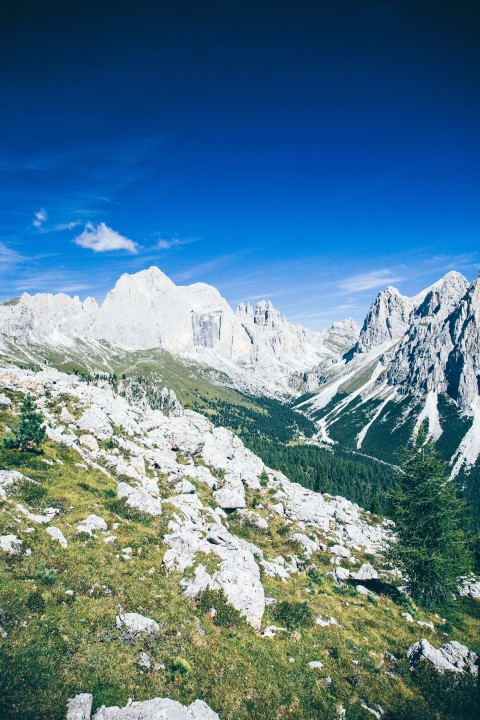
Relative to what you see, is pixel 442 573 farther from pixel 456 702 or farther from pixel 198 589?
pixel 198 589

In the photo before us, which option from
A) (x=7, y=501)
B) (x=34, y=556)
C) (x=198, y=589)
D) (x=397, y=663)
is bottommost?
(x=397, y=663)

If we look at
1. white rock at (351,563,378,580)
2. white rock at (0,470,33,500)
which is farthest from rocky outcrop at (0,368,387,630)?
white rock at (0,470,33,500)

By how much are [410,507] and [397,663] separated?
15.7 metres

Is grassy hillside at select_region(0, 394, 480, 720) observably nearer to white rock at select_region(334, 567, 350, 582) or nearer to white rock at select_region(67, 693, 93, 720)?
white rock at select_region(67, 693, 93, 720)

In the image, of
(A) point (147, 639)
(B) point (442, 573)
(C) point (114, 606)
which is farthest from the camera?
(B) point (442, 573)

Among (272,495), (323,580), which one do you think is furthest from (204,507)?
(272,495)

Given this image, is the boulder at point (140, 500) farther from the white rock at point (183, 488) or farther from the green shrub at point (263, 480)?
the green shrub at point (263, 480)

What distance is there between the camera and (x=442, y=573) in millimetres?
36125

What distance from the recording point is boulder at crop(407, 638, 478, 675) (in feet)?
80.4

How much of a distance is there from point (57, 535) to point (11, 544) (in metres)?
3.45

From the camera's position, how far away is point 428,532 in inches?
1451

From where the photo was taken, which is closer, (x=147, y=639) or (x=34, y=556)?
(x=147, y=639)

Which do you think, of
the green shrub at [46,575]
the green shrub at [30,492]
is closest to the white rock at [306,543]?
the green shrub at [30,492]

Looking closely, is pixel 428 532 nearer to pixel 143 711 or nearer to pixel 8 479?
pixel 143 711
